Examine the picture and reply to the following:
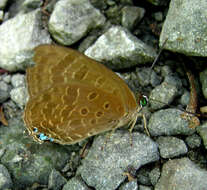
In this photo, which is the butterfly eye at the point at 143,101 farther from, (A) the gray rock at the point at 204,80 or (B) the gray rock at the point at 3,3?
(B) the gray rock at the point at 3,3

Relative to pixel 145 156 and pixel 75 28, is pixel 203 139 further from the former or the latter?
pixel 75 28

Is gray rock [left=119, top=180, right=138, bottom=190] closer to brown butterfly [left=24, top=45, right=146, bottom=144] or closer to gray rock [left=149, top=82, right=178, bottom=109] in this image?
brown butterfly [left=24, top=45, right=146, bottom=144]

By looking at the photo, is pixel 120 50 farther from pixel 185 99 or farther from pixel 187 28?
pixel 185 99

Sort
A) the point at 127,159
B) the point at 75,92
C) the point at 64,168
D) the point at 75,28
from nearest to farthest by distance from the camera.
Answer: the point at 75,92
the point at 127,159
the point at 64,168
the point at 75,28

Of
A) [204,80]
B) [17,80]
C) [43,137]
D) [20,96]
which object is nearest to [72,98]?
[43,137]

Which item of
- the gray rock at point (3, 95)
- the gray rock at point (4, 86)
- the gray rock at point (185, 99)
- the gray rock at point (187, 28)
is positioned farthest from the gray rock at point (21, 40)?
the gray rock at point (185, 99)

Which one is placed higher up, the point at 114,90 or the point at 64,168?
the point at 114,90

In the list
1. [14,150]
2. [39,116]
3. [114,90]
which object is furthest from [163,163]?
[14,150]
